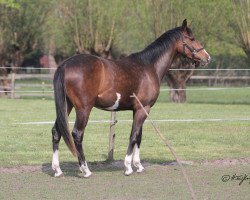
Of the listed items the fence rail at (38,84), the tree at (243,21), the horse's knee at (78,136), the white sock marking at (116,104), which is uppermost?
the white sock marking at (116,104)

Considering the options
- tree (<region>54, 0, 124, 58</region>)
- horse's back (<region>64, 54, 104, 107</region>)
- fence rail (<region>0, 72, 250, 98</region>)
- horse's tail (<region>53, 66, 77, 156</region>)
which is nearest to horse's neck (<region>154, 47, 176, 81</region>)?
horse's back (<region>64, 54, 104, 107</region>)

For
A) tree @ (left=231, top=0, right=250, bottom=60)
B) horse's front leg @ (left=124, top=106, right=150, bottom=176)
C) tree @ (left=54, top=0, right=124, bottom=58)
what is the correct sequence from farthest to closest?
tree @ (left=54, top=0, right=124, bottom=58) < tree @ (left=231, top=0, right=250, bottom=60) < horse's front leg @ (left=124, top=106, right=150, bottom=176)

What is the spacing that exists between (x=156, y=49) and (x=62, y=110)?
6.34 feet

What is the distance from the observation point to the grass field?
7527 millimetres

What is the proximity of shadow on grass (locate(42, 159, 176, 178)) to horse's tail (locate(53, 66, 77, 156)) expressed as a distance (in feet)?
2.38

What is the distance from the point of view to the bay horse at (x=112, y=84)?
8.44 metres

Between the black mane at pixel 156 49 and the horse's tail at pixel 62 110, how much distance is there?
139 centimetres

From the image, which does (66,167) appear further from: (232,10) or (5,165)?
(232,10)

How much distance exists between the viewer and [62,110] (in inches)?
329

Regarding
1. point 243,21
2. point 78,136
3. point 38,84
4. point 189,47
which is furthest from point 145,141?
point 38,84

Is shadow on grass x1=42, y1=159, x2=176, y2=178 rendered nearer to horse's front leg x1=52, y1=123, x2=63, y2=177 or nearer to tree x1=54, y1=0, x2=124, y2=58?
horse's front leg x1=52, y1=123, x2=63, y2=177

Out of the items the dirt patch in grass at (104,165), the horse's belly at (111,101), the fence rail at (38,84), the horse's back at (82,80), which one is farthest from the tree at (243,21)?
the horse's back at (82,80)

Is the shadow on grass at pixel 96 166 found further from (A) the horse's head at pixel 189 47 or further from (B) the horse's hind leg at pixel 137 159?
(A) the horse's head at pixel 189 47

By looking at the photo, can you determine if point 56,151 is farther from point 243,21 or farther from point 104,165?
point 243,21
